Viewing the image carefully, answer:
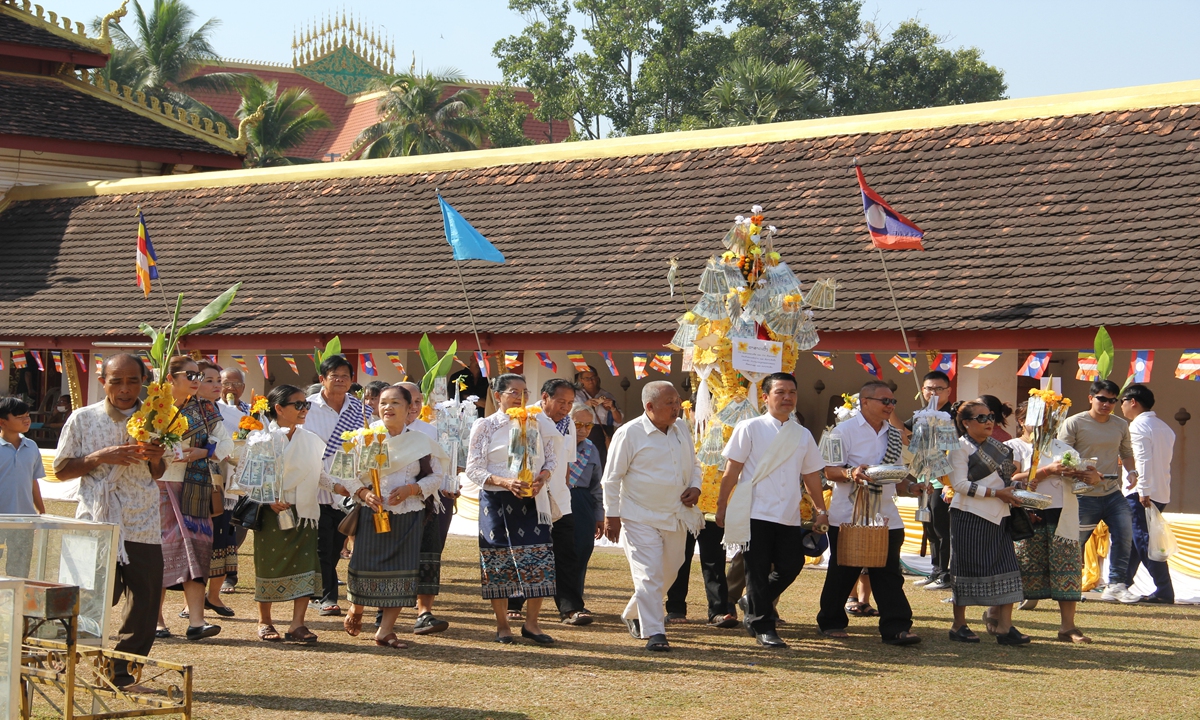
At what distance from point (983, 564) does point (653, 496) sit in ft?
6.85

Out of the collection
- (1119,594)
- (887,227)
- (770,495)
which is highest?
(887,227)

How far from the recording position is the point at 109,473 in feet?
21.9

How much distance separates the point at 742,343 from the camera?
9320 mm

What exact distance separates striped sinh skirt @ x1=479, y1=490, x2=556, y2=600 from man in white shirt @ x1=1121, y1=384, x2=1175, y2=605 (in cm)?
519

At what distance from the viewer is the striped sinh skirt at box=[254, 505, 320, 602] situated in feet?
26.9

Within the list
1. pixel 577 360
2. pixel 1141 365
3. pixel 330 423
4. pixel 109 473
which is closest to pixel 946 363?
pixel 1141 365

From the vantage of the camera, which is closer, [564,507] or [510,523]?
[510,523]

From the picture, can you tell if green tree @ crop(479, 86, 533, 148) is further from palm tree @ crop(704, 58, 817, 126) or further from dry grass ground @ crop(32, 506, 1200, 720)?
dry grass ground @ crop(32, 506, 1200, 720)

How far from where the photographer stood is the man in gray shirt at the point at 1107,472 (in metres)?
10.5

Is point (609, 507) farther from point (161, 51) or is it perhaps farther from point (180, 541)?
point (161, 51)

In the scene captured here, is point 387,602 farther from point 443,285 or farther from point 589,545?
point 443,285

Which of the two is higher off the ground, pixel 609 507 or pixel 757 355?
pixel 757 355

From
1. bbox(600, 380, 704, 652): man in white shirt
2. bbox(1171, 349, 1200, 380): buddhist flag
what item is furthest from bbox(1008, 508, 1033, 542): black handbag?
bbox(1171, 349, 1200, 380): buddhist flag

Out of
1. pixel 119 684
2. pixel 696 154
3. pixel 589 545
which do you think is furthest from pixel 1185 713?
pixel 696 154
